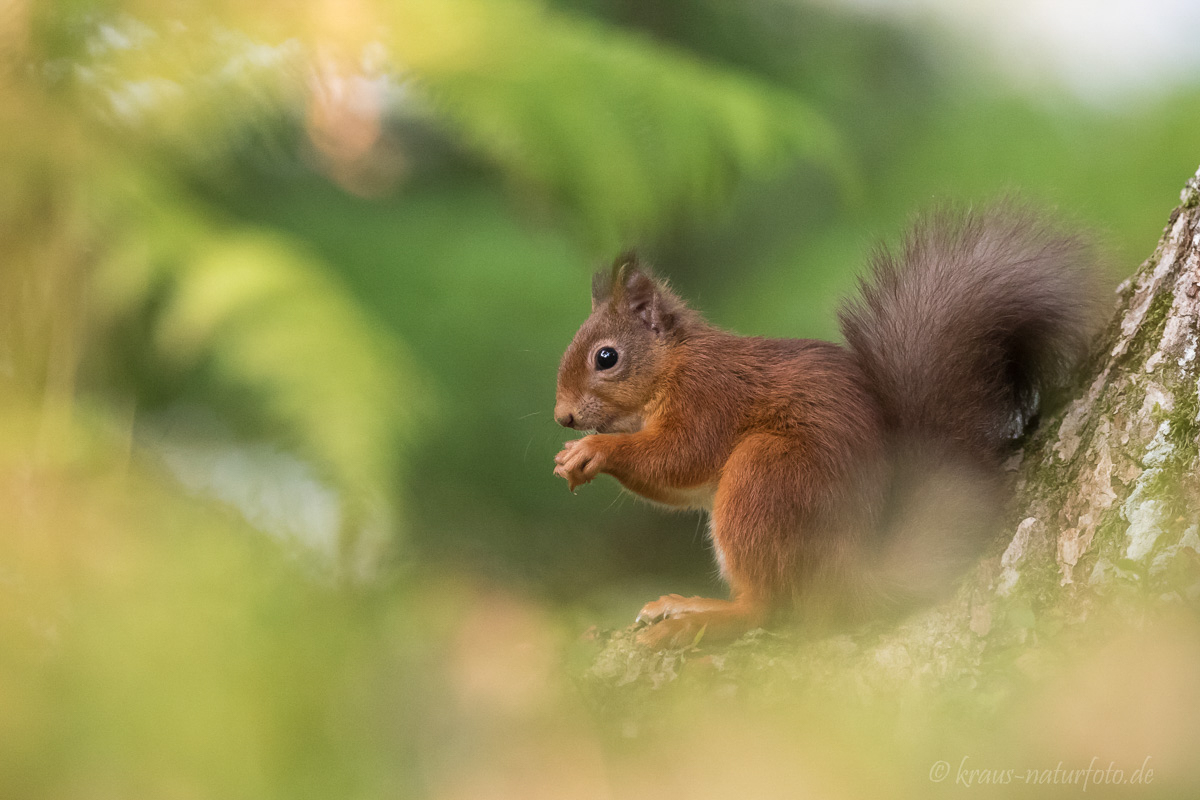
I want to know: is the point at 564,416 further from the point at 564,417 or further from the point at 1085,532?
the point at 1085,532

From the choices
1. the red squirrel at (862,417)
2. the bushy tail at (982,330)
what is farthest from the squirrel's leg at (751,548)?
the bushy tail at (982,330)

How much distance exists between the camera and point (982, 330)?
0.95 m

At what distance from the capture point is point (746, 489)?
928mm

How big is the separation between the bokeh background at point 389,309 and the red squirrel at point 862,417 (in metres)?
0.08

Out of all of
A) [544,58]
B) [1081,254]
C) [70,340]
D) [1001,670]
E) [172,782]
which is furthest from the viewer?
[544,58]

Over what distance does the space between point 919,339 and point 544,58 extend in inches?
40.7

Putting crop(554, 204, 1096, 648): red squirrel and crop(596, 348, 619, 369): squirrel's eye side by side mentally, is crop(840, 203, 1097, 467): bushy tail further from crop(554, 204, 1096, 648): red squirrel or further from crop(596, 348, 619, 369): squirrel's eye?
crop(596, 348, 619, 369): squirrel's eye

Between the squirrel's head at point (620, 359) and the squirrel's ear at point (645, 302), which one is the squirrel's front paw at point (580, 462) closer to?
the squirrel's head at point (620, 359)

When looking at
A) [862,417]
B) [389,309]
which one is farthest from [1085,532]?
[389,309]

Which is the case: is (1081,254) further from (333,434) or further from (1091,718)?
(333,434)

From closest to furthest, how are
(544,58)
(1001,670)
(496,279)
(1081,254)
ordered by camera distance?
(1001,670)
(1081,254)
(544,58)
(496,279)

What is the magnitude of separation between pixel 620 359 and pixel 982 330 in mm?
390

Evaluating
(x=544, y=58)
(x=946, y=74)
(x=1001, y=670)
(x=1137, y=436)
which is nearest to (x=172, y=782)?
(x=1001, y=670)

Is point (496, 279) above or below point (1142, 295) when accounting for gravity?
above
